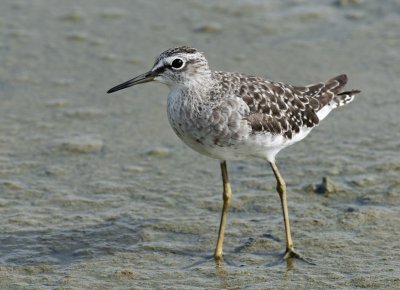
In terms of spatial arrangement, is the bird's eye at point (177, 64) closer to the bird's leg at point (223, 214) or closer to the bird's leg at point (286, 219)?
the bird's leg at point (223, 214)

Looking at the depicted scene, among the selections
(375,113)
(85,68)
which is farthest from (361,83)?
(85,68)

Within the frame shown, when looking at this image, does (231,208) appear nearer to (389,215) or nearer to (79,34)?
(389,215)

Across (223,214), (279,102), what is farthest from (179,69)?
(223,214)

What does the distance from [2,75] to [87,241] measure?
4.32m

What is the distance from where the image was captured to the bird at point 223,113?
889 cm


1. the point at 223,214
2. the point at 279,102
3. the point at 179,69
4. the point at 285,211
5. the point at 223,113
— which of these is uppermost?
the point at 179,69

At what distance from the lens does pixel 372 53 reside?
1347 cm

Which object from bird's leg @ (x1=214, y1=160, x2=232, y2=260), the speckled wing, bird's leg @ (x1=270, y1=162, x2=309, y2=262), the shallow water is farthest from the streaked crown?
the shallow water

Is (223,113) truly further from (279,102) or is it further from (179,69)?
(279,102)

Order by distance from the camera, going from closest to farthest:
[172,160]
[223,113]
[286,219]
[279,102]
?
[223,113]
[286,219]
[279,102]
[172,160]

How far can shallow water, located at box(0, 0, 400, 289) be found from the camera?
915cm

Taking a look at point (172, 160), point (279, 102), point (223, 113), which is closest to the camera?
point (223, 113)

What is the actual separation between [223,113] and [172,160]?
242 cm

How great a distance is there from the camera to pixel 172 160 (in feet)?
36.8
